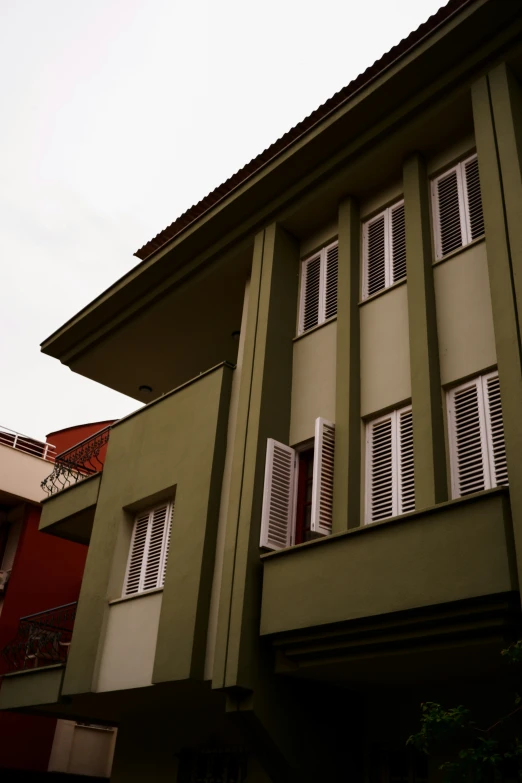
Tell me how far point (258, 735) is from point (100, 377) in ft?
33.7

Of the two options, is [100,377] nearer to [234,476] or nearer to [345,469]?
[234,476]

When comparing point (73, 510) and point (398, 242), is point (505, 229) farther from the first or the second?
point (73, 510)

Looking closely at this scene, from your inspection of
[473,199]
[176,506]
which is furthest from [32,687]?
[473,199]

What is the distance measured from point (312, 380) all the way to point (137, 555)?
4.20 meters

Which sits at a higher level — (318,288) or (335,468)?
(318,288)

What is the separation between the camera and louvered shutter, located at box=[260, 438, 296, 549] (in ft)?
35.8

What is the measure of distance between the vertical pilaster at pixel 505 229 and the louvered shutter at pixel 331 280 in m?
3.26

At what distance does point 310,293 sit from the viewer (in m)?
13.6

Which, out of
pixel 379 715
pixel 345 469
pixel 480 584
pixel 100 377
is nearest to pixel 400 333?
pixel 345 469

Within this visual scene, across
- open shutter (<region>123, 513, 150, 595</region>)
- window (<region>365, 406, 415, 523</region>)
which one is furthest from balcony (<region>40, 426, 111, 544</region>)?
window (<region>365, 406, 415, 523</region>)

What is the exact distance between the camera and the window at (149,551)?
41.7ft

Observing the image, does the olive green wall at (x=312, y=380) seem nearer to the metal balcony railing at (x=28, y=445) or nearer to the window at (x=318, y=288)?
the window at (x=318, y=288)

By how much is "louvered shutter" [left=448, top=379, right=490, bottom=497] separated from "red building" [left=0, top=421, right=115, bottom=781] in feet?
36.2

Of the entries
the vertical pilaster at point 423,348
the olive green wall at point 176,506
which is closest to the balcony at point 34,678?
the olive green wall at point 176,506
